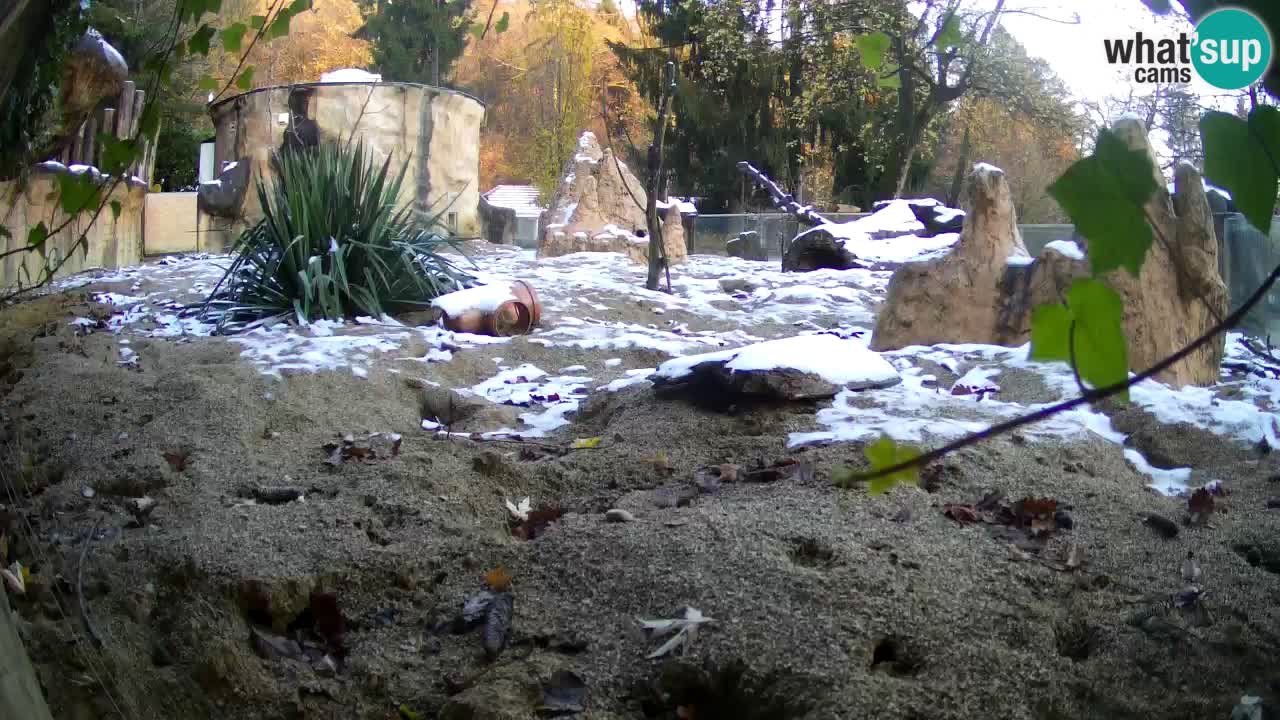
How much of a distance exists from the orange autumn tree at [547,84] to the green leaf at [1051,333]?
24.0 m

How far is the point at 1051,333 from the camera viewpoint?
63 centimetres

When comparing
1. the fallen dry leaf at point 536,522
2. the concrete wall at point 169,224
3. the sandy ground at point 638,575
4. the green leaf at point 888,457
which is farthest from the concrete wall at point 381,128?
the green leaf at point 888,457

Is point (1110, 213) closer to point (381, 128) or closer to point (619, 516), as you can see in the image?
point (619, 516)

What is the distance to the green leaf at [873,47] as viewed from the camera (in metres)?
1.01

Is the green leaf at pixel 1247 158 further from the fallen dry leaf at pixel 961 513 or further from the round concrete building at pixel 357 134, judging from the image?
the round concrete building at pixel 357 134

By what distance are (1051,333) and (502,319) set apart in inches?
198

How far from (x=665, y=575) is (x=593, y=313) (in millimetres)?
4373

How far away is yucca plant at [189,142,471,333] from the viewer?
5664 millimetres

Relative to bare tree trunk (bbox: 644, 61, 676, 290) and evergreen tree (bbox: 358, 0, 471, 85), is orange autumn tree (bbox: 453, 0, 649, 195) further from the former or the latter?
bare tree trunk (bbox: 644, 61, 676, 290)

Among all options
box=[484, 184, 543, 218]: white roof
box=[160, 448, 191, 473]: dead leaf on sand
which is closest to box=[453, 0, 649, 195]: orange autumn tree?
box=[484, 184, 543, 218]: white roof

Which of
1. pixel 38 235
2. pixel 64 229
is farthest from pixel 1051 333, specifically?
pixel 64 229

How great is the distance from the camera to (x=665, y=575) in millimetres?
2146

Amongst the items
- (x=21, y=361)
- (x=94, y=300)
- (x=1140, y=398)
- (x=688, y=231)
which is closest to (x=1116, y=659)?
(x=1140, y=398)

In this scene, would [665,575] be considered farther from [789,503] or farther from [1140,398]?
[1140,398]
